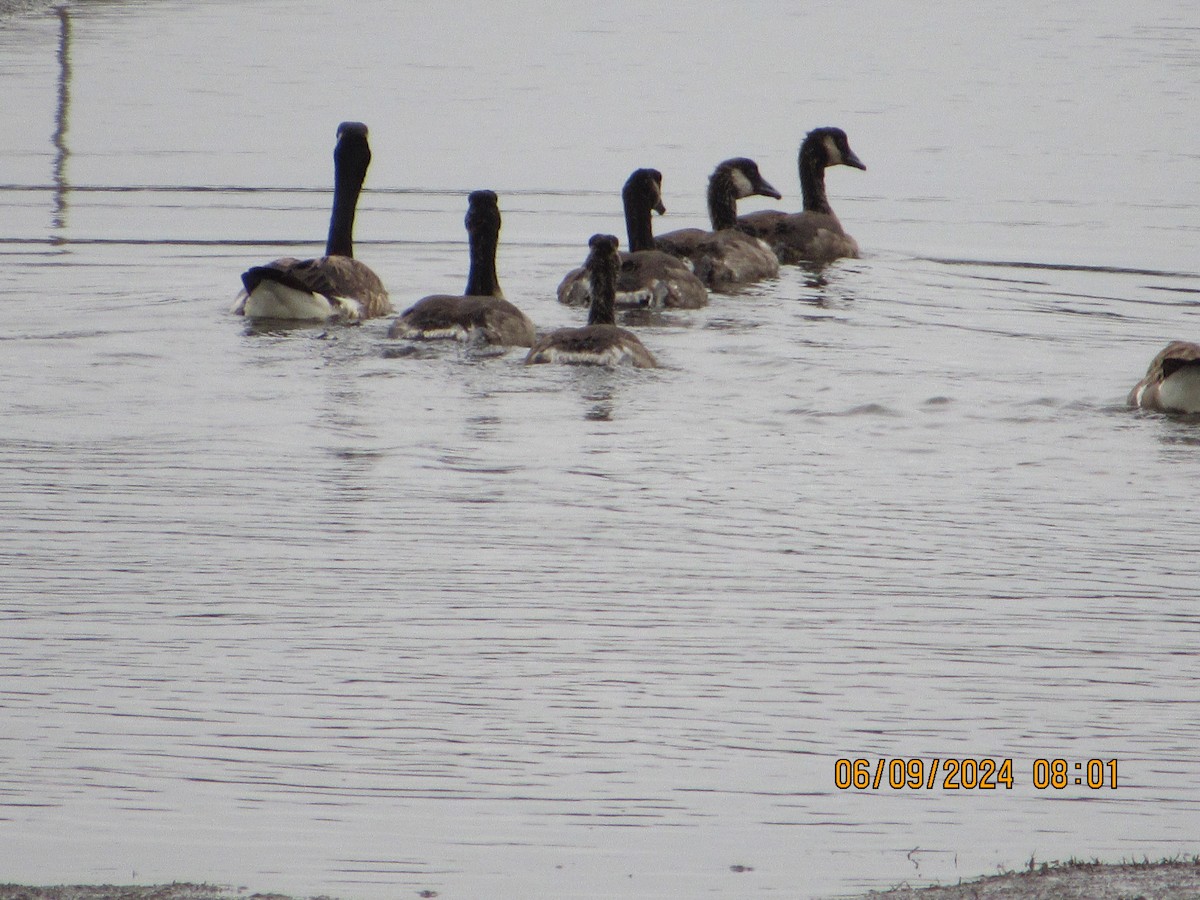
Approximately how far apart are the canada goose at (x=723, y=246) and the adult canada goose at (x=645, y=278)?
297mm

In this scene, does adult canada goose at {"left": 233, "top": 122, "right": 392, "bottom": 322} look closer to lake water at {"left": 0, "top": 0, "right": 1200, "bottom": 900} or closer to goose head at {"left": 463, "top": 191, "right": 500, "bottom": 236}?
lake water at {"left": 0, "top": 0, "right": 1200, "bottom": 900}

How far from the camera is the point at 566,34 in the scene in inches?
1478

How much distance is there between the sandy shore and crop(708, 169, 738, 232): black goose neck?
12.0m

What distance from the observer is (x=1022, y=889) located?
4531 mm

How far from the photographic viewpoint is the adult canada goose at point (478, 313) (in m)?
12.0

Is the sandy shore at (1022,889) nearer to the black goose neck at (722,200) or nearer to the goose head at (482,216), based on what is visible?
the goose head at (482,216)

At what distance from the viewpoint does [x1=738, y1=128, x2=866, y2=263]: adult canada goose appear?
53.3 feet

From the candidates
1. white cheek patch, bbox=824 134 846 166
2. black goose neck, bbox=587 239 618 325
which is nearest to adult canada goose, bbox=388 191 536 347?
black goose neck, bbox=587 239 618 325

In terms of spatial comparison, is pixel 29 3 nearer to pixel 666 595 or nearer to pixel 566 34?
pixel 566 34

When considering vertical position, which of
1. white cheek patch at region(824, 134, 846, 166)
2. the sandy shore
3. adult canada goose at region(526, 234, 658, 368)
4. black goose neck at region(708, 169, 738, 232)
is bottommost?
the sandy shore

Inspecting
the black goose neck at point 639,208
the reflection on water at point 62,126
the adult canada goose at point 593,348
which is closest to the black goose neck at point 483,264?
the adult canada goose at point 593,348

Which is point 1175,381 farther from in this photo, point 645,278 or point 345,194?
point 345,194

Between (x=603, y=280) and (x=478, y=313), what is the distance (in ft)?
2.89

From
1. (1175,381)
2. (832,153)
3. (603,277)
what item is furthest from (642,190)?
(1175,381)
